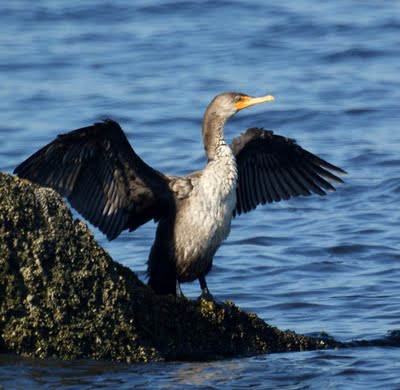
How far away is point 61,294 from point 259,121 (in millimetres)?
8133

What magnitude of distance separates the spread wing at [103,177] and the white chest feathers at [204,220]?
23 cm

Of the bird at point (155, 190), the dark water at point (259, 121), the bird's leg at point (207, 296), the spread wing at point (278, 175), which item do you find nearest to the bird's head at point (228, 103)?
the bird at point (155, 190)

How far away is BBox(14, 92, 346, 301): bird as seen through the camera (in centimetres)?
740

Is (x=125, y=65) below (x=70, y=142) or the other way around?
the other way around

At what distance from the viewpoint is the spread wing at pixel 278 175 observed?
27.9ft

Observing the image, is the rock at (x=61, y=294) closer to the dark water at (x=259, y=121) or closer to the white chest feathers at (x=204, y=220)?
the dark water at (x=259, y=121)

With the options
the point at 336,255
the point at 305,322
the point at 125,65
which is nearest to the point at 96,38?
the point at 125,65

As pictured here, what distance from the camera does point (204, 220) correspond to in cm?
746

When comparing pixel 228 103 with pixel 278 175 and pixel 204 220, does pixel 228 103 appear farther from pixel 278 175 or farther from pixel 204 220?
pixel 204 220

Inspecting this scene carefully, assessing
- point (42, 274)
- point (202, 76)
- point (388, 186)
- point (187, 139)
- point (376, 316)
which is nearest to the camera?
point (42, 274)

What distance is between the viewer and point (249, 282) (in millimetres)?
9633

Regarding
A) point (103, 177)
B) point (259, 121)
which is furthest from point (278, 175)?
point (259, 121)

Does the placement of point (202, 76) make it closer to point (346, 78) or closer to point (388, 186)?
point (346, 78)

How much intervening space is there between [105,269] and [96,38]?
10947mm
